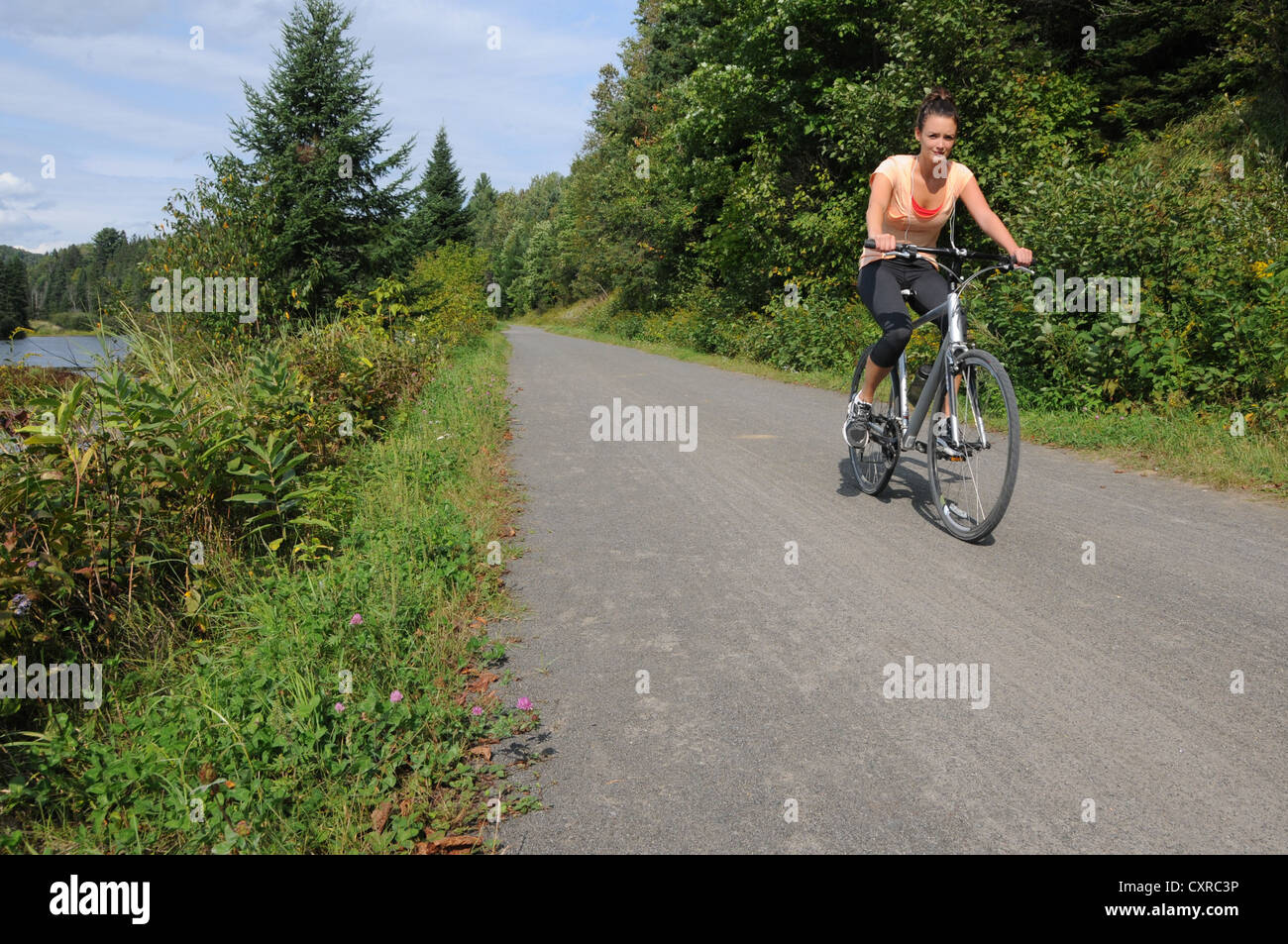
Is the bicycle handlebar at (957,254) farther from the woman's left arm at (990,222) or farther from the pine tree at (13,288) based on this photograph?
the pine tree at (13,288)

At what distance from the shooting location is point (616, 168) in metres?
40.0

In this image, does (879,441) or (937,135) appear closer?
(937,135)

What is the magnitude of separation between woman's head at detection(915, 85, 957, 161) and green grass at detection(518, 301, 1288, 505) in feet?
11.2

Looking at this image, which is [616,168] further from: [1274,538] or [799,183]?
[1274,538]

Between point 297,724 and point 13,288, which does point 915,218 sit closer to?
point 297,724

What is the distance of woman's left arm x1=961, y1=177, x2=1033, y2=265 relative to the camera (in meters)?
4.84

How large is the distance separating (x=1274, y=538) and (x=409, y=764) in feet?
16.7

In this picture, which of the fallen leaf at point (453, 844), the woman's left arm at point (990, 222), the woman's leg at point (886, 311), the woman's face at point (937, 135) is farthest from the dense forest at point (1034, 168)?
the fallen leaf at point (453, 844)

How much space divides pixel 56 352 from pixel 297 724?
140 inches

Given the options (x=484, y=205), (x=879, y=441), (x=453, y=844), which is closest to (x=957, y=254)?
(x=879, y=441)

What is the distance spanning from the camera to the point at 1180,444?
6945mm

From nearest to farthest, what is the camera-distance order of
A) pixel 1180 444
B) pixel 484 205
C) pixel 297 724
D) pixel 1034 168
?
1. pixel 297 724
2. pixel 1180 444
3. pixel 1034 168
4. pixel 484 205

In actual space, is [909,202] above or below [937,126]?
below
